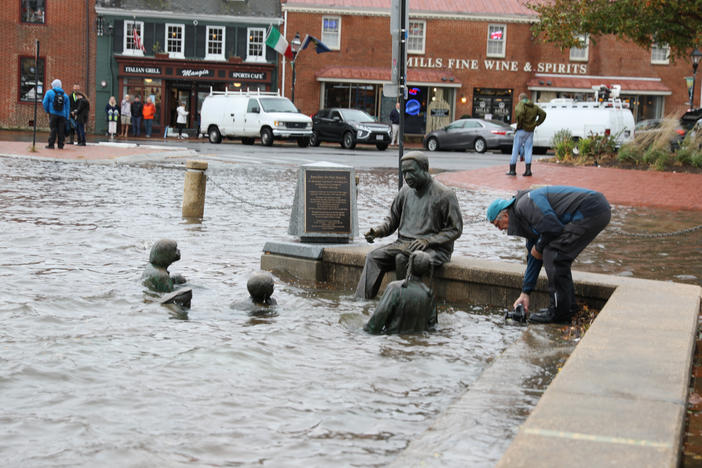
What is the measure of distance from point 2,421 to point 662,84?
44867 millimetres

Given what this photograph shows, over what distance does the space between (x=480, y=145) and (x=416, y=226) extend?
29168mm

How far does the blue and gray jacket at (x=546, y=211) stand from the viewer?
6.71 meters

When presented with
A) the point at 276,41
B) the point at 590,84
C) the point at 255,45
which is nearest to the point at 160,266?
the point at 276,41

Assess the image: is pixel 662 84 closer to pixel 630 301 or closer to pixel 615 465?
pixel 630 301

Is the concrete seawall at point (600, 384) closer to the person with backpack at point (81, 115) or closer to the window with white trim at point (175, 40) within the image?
the person with backpack at point (81, 115)

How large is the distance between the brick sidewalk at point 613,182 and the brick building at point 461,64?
23501 millimetres

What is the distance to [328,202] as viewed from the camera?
30.7 ft

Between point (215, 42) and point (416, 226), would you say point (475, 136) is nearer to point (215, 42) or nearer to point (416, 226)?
point (215, 42)

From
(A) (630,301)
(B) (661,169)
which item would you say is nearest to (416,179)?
(A) (630,301)

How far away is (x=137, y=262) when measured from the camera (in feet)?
30.5

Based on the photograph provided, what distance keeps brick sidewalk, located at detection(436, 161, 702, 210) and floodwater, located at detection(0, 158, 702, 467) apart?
5.08 m

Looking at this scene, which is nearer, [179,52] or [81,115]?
[81,115]

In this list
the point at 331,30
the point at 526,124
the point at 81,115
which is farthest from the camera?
the point at 331,30

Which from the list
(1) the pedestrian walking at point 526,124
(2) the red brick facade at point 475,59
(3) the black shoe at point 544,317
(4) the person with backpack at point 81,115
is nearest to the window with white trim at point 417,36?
(2) the red brick facade at point 475,59
